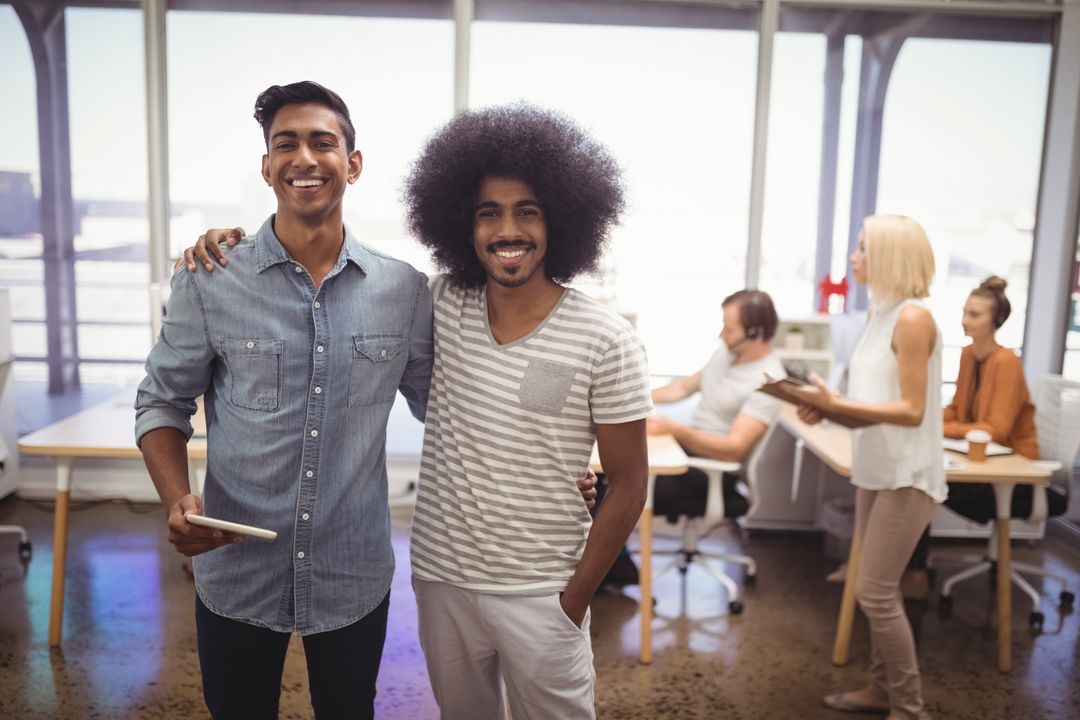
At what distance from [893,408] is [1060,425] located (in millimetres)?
1720

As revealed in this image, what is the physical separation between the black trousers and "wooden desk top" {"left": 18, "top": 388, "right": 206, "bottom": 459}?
1573 mm

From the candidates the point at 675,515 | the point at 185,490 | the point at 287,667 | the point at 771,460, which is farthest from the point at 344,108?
the point at 771,460

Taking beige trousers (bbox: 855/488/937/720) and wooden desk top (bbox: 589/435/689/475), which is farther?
wooden desk top (bbox: 589/435/689/475)

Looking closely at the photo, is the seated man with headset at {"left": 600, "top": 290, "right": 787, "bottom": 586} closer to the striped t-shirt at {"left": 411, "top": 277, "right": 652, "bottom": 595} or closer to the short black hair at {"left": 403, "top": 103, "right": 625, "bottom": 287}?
the short black hair at {"left": 403, "top": 103, "right": 625, "bottom": 287}

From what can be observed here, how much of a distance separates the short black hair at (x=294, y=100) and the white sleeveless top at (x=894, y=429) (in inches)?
64.9

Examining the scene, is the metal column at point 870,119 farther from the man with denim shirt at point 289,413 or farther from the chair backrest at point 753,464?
the man with denim shirt at point 289,413

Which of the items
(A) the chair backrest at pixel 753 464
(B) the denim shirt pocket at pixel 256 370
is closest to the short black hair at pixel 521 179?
(B) the denim shirt pocket at pixel 256 370

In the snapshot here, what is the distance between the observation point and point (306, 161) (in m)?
1.58

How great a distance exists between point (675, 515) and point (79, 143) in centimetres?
370

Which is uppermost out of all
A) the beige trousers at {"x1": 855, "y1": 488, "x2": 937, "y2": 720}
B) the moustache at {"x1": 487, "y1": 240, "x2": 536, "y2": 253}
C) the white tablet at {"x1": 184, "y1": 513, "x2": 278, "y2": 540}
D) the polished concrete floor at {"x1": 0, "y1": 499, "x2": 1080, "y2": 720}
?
the moustache at {"x1": 487, "y1": 240, "x2": 536, "y2": 253}

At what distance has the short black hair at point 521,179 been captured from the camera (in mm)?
1708

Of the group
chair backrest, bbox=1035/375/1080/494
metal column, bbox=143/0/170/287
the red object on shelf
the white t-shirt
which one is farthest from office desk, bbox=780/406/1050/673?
metal column, bbox=143/0/170/287

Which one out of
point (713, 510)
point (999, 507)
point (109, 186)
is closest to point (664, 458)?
point (713, 510)

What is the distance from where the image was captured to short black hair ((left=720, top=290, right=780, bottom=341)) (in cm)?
363
